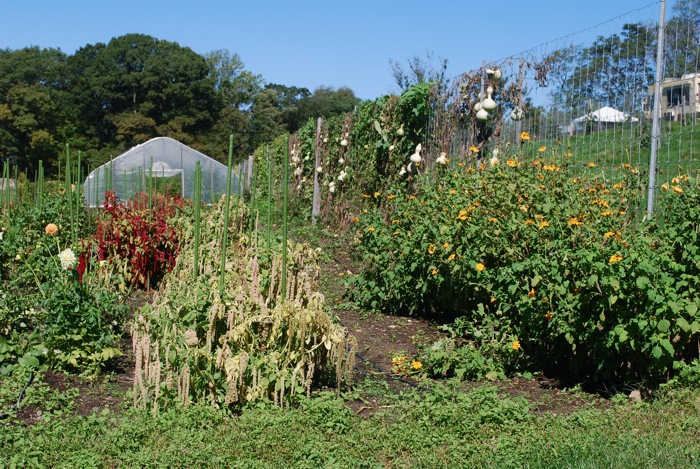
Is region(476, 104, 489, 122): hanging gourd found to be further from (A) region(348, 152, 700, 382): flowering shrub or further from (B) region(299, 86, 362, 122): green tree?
(B) region(299, 86, 362, 122): green tree

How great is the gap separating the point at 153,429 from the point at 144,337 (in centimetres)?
53

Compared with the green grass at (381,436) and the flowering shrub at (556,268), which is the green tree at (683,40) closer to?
the flowering shrub at (556,268)

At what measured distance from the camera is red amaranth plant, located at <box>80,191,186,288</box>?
24.7 ft

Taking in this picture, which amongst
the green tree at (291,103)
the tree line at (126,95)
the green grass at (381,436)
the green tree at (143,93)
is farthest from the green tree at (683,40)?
the green tree at (291,103)

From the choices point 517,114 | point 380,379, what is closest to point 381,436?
point 380,379

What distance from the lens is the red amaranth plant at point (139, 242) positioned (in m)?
7.52

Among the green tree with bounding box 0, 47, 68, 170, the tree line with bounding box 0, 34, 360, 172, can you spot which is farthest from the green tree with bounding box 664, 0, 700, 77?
the tree line with bounding box 0, 34, 360, 172

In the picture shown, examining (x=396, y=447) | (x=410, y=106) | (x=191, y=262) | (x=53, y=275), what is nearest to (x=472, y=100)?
(x=410, y=106)

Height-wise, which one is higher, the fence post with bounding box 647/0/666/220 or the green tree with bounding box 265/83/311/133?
the green tree with bounding box 265/83/311/133

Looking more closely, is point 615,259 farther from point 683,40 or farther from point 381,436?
point 683,40

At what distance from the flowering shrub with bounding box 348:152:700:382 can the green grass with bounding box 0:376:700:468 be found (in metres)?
0.40

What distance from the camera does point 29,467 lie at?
319 centimetres

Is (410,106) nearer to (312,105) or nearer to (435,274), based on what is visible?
(435,274)

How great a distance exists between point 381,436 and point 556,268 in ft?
4.95
